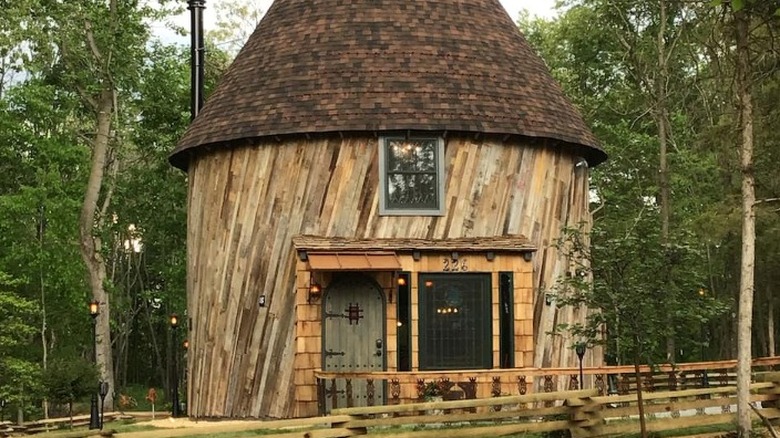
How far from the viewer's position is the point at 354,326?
612 inches

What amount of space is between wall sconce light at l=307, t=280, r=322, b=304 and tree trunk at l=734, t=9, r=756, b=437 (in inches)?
253

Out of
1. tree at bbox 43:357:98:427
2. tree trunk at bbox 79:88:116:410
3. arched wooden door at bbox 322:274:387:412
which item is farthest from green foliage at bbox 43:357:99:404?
tree trunk at bbox 79:88:116:410

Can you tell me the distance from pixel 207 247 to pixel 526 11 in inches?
991

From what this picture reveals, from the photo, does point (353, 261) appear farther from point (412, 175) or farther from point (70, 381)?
point (70, 381)

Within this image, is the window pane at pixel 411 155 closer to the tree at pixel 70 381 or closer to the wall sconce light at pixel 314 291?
the wall sconce light at pixel 314 291

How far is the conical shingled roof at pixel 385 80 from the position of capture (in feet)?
51.8

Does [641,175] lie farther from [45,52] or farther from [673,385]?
[45,52]

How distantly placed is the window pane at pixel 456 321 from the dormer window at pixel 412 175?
1.22 metres

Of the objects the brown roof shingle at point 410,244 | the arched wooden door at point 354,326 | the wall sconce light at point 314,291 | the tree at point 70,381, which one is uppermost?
the brown roof shingle at point 410,244

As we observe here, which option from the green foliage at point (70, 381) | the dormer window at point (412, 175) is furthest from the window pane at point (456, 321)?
the green foliage at point (70, 381)

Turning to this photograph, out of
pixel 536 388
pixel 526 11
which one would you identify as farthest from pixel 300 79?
pixel 526 11

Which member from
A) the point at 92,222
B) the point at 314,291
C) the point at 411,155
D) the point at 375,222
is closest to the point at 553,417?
the point at 314,291

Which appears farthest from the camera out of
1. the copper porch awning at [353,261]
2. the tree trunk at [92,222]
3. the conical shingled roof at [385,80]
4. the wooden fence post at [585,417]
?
the tree trunk at [92,222]

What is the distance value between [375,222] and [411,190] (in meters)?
0.81
